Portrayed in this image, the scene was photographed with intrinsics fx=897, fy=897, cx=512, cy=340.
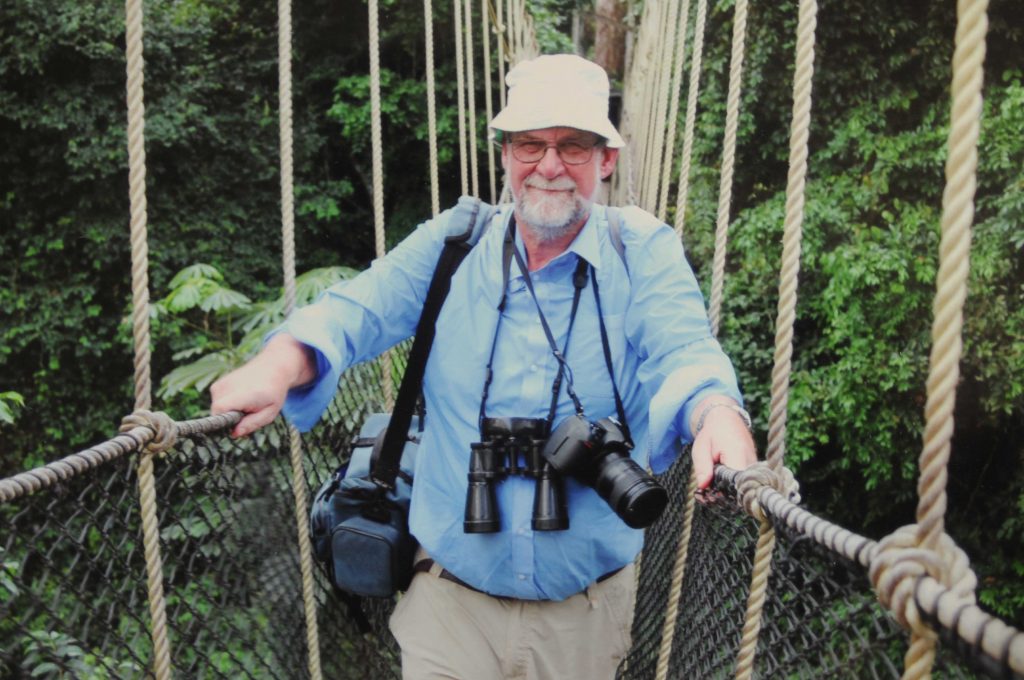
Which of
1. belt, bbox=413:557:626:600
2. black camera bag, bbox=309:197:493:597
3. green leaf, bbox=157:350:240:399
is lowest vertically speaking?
green leaf, bbox=157:350:240:399

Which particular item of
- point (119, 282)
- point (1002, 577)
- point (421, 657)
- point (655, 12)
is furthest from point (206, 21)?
point (421, 657)

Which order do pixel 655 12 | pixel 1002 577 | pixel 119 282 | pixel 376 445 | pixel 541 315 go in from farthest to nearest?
pixel 119 282 < pixel 655 12 < pixel 1002 577 < pixel 376 445 < pixel 541 315

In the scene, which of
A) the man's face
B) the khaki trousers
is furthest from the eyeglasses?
the khaki trousers

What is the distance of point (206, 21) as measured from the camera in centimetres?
641

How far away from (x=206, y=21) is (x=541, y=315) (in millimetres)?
6279

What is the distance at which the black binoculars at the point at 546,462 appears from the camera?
2.89ft

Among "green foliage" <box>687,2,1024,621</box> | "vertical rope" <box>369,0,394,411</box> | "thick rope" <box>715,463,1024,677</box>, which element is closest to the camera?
"thick rope" <box>715,463,1024,677</box>

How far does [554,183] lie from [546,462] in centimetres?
31

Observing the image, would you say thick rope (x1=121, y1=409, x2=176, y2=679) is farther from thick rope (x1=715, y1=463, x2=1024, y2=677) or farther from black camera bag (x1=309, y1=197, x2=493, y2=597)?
thick rope (x1=715, y1=463, x2=1024, y2=677)

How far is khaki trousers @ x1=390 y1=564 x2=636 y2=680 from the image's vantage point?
102 cm

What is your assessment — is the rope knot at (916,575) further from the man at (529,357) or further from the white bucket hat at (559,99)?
the white bucket hat at (559,99)

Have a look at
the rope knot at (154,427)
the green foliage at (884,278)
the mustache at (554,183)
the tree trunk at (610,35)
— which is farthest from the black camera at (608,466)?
the tree trunk at (610,35)

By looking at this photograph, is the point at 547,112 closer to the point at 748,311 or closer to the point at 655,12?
the point at 655,12

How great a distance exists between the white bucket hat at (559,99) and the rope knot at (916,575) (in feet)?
2.21
